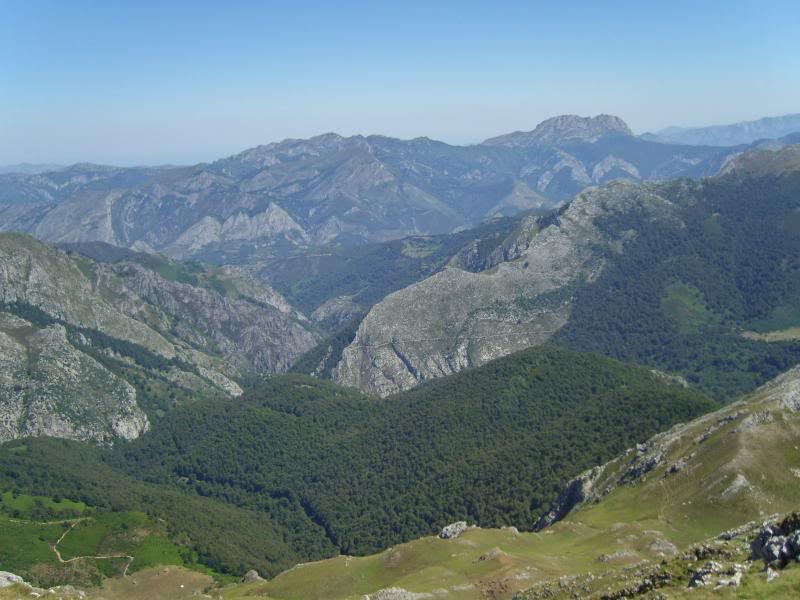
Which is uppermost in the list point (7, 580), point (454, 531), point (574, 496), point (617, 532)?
point (7, 580)

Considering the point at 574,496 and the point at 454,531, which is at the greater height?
the point at 454,531

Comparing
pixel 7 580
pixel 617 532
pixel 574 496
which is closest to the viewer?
pixel 7 580

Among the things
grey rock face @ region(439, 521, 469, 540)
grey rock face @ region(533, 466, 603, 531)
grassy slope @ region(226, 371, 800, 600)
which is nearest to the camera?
grassy slope @ region(226, 371, 800, 600)

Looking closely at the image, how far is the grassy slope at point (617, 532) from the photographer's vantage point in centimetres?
10706

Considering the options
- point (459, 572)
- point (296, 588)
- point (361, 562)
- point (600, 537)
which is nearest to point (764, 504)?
point (600, 537)

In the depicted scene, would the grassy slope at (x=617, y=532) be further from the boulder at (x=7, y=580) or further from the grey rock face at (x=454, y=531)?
the boulder at (x=7, y=580)

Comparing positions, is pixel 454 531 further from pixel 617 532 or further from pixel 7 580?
pixel 7 580

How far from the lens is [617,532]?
120062 millimetres

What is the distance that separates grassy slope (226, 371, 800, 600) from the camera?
10706 centimetres

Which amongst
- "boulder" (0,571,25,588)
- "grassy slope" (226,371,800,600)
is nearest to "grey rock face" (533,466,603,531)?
"grassy slope" (226,371,800,600)

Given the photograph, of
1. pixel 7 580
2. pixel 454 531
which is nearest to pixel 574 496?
pixel 454 531

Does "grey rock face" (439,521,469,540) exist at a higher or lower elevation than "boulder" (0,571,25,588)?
lower

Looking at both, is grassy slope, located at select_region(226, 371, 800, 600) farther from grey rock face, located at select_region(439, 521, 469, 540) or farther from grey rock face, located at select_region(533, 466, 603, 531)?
grey rock face, located at select_region(533, 466, 603, 531)

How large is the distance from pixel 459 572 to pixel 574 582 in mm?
35314
